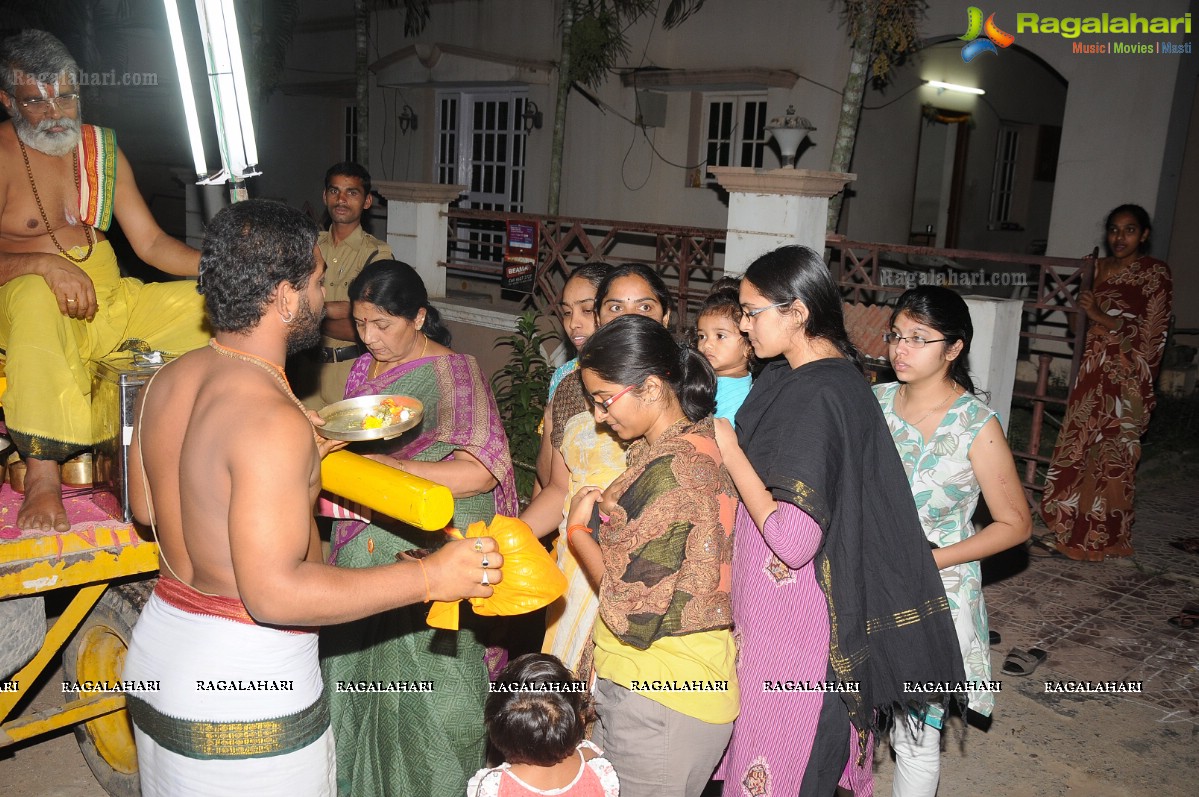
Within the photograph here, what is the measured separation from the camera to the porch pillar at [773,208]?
6.20m

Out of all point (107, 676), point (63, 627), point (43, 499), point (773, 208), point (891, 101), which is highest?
point (891, 101)

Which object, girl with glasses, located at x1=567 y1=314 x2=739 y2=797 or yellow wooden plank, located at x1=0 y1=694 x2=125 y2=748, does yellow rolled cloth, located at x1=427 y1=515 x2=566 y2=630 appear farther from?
yellow wooden plank, located at x1=0 y1=694 x2=125 y2=748

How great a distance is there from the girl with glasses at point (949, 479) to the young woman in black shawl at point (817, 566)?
15.0 inches

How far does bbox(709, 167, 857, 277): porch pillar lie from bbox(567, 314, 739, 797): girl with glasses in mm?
4167

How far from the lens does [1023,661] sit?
451 centimetres

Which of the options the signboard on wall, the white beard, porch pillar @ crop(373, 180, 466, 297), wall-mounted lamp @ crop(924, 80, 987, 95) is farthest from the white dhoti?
wall-mounted lamp @ crop(924, 80, 987, 95)

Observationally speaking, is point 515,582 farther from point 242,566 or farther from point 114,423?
point 114,423

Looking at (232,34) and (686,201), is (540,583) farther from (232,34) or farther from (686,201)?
(686,201)

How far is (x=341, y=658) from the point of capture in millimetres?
3191

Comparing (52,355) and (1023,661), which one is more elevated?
(52,355)

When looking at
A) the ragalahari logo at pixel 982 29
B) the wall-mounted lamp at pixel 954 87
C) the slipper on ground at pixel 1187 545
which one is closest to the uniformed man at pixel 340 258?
the slipper on ground at pixel 1187 545

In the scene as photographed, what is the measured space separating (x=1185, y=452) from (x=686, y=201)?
599 cm

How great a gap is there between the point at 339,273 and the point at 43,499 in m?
2.48

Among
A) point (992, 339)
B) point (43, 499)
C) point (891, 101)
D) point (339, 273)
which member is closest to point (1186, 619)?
point (992, 339)
